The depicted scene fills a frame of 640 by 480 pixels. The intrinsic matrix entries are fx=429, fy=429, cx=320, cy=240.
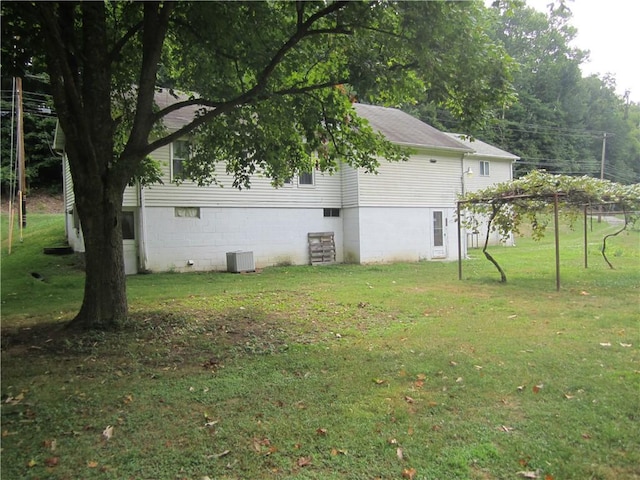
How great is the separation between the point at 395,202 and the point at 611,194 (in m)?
7.80

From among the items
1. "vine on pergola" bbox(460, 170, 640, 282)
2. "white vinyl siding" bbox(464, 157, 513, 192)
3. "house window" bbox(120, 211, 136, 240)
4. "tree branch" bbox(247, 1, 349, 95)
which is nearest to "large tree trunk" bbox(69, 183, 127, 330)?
"tree branch" bbox(247, 1, 349, 95)

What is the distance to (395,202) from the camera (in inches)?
678

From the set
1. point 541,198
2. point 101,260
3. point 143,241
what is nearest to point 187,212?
point 143,241

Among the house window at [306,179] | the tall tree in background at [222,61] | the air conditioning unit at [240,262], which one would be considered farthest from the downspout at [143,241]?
the tall tree in background at [222,61]

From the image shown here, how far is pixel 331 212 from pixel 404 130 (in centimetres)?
539

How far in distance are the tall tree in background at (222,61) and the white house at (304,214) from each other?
6367 mm

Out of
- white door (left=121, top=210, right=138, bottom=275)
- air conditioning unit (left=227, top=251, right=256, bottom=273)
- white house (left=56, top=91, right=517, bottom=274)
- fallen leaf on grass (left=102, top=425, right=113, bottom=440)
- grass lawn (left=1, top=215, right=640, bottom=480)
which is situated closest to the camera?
grass lawn (left=1, top=215, right=640, bottom=480)

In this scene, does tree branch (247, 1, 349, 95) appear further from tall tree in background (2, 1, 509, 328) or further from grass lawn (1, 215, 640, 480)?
grass lawn (1, 215, 640, 480)

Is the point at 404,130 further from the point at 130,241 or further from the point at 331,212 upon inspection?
the point at 130,241

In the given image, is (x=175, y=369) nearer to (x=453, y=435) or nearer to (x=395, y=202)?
(x=453, y=435)

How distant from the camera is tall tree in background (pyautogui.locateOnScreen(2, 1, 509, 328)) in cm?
549

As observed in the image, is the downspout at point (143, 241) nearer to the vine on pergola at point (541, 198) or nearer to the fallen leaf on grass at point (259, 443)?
the vine on pergola at point (541, 198)

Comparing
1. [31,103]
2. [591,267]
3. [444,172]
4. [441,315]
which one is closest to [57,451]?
[441,315]

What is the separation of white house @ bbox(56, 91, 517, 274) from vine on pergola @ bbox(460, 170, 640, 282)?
4.17 metres
